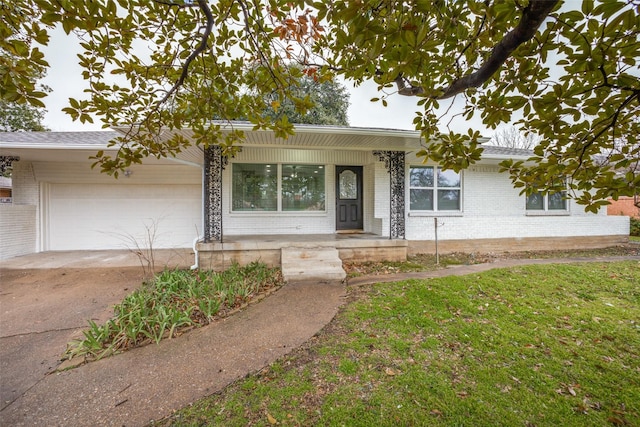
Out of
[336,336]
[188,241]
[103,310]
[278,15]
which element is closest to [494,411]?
[336,336]

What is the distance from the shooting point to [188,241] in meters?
8.71

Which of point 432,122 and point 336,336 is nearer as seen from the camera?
point 432,122

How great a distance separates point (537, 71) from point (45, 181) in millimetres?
Result: 11652

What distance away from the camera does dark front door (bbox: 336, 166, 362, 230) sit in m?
8.42

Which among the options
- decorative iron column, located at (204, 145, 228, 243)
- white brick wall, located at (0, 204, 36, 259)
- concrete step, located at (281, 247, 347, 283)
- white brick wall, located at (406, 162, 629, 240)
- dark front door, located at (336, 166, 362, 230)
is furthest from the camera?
dark front door, located at (336, 166, 362, 230)

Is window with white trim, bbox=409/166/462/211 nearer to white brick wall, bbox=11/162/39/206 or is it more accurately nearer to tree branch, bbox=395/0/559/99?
tree branch, bbox=395/0/559/99

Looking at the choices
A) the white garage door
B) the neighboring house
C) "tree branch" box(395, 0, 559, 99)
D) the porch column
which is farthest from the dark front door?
"tree branch" box(395, 0, 559, 99)

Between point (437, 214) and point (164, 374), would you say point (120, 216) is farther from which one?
point (437, 214)

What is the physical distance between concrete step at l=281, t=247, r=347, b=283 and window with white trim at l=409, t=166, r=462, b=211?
3.70 m

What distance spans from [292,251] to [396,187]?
332 cm

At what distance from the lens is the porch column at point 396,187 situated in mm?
7086

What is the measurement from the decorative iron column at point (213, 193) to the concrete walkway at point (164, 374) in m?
3.08

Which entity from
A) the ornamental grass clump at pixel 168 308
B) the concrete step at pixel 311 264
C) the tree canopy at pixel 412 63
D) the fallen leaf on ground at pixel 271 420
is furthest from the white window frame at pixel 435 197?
the fallen leaf on ground at pixel 271 420

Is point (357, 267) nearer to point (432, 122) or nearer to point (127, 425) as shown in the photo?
point (432, 122)
